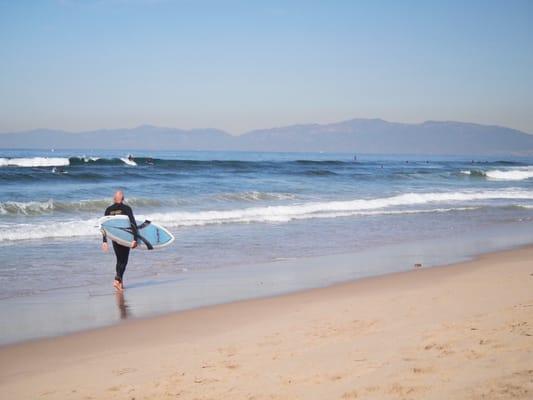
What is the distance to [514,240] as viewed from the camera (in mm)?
14750

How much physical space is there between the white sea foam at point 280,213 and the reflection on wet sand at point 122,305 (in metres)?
3.91

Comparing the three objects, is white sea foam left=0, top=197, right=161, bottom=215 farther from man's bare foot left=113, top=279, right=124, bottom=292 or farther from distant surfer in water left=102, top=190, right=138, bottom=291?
man's bare foot left=113, top=279, right=124, bottom=292

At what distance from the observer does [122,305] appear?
8133 mm

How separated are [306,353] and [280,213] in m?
15.2

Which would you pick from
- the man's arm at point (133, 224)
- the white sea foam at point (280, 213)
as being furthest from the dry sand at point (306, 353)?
the white sea foam at point (280, 213)

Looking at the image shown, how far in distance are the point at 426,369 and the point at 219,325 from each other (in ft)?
9.44

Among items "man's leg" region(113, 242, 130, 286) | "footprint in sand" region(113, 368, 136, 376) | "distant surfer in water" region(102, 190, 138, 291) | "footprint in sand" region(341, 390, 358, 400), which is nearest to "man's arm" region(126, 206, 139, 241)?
"distant surfer in water" region(102, 190, 138, 291)

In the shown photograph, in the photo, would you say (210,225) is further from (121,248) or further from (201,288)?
(201,288)

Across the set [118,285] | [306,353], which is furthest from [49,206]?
[306,353]

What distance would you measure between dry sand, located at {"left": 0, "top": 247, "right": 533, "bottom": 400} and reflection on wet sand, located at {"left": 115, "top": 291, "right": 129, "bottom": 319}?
423 millimetres

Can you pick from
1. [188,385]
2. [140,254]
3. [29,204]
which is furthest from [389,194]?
[188,385]

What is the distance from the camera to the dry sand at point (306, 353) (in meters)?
4.48

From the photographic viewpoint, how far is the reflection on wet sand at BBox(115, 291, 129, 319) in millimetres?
7605

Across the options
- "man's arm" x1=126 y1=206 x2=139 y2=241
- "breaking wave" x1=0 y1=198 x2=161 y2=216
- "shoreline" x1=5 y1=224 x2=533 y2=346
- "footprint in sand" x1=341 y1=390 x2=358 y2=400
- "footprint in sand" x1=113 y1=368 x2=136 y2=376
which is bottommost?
"shoreline" x1=5 y1=224 x2=533 y2=346
